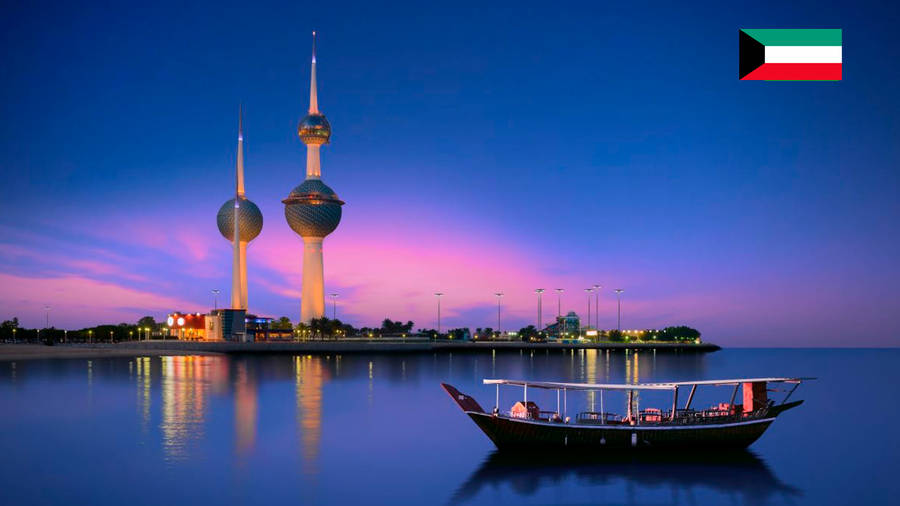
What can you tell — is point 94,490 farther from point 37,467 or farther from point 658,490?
point 658,490

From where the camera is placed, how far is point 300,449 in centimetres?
4544

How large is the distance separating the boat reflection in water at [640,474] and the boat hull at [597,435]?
0.79 metres

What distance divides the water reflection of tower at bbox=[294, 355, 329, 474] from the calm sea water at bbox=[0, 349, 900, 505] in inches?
7.7

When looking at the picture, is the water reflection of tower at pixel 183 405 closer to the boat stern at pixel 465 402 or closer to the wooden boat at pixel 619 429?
the boat stern at pixel 465 402

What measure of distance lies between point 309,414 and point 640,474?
32371 millimetres

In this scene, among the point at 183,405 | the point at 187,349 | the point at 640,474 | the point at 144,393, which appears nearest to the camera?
the point at 640,474

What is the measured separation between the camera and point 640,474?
122 feet

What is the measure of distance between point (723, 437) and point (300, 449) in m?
24.5

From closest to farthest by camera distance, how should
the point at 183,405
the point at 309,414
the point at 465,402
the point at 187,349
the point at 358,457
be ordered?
the point at 465,402 < the point at 358,457 < the point at 309,414 < the point at 183,405 < the point at 187,349

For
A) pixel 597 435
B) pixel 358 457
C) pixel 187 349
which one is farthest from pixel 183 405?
pixel 187 349

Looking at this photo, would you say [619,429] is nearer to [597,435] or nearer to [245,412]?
[597,435]

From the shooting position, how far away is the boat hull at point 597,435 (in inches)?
1527

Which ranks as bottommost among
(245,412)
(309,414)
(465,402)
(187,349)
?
(187,349)

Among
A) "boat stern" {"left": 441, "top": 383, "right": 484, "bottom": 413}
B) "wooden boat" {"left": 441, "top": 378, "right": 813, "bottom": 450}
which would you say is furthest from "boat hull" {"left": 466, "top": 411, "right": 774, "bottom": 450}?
"boat stern" {"left": 441, "top": 383, "right": 484, "bottom": 413}
